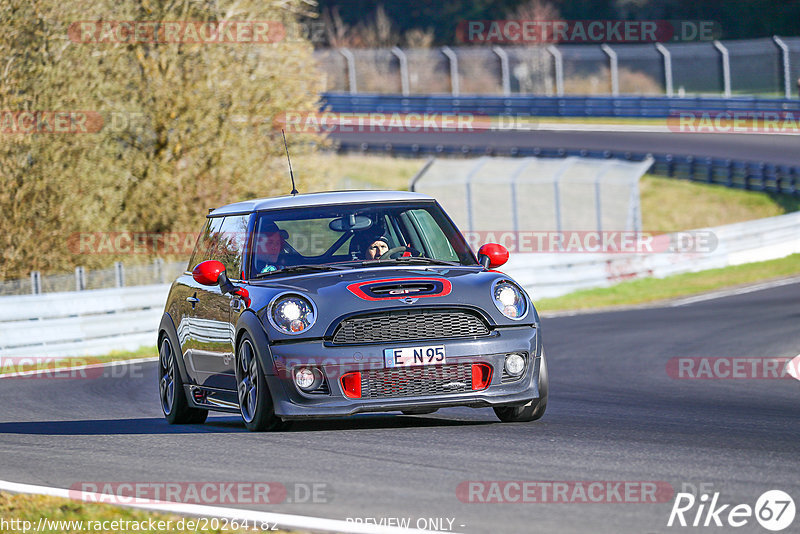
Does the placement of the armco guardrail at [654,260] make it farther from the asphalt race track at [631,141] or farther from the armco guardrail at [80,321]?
the asphalt race track at [631,141]

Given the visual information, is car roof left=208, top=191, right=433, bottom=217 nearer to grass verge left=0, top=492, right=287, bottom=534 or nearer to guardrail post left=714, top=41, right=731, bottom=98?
grass verge left=0, top=492, right=287, bottom=534

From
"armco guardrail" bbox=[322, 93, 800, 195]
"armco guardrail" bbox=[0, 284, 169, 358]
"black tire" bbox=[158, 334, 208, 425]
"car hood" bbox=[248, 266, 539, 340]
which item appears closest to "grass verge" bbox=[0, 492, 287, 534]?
"car hood" bbox=[248, 266, 539, 340]

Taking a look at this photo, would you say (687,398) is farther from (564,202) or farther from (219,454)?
(564,202)

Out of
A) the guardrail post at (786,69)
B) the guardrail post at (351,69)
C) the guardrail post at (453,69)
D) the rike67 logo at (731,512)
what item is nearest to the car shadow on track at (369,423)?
the rike67 logo at (731,512)

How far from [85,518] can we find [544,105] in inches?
1710

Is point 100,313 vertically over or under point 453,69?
under

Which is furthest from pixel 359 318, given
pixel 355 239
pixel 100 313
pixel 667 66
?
pixel 667 66

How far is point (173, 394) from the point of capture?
10391 millimetres

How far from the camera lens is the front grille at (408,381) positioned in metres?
8.23

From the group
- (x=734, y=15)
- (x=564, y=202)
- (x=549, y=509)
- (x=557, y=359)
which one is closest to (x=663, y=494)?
(x=549, y=509)

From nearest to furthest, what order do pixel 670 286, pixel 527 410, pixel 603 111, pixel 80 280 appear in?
pixel 527 410 → pixel 80 280 → pixel 670 286 → pixel 603 111

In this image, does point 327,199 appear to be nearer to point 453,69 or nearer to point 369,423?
point 369,423

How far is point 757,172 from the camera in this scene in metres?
37.0

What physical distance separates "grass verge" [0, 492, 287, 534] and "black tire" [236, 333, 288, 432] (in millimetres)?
2014
